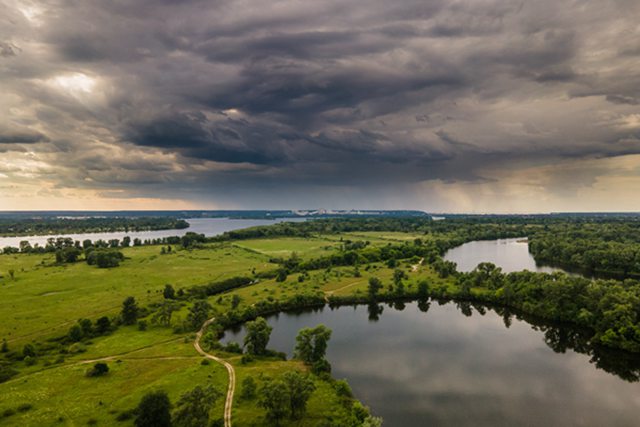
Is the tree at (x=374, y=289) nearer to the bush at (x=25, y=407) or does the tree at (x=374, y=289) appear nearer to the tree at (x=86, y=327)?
the tree at (x=86, y=327)

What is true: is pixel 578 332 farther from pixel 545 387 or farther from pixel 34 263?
pixel 34 263

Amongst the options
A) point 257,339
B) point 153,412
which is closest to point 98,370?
point 153,412

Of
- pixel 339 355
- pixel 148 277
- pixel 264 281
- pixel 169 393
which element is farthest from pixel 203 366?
pixel 148 277

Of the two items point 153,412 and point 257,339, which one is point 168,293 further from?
point 153,412

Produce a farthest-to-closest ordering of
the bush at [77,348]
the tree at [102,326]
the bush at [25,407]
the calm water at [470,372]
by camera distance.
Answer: the tree at [102,326] < the bush at [77,348] < the calm water at [470,372] < the bush at [25,407]

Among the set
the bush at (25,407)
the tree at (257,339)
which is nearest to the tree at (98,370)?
the bush at (25,407)
